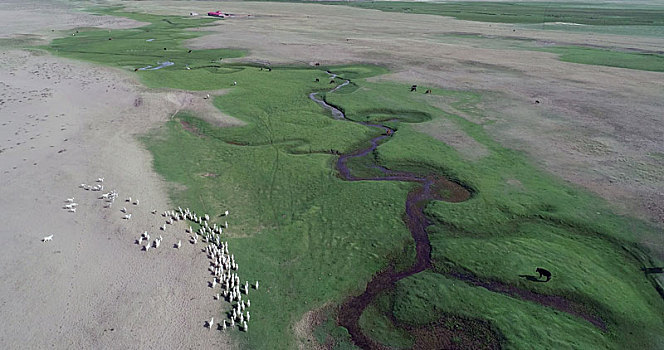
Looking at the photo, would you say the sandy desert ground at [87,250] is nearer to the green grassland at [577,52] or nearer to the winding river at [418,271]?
the winding river at [418,271]

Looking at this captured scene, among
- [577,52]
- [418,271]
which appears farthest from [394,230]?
[577,52]

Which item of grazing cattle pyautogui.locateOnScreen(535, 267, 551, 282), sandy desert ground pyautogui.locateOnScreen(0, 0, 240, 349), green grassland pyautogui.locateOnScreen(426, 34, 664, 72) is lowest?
sandy desert ground pyautogui.locateOnScreen(0, 0, 240, 349)

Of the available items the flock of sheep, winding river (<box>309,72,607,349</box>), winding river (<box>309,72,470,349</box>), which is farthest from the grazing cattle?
the flock of sheep

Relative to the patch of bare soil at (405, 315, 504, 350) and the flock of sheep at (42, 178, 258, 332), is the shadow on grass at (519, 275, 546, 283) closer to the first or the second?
the patch of bare soil at (405, 315, 504, 350)

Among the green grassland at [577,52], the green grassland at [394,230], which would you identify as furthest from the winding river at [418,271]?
the green grassland at [577,52]

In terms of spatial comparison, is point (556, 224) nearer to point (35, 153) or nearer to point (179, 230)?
point (179, 230)

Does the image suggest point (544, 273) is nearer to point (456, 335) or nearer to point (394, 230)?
point (456, 335)
